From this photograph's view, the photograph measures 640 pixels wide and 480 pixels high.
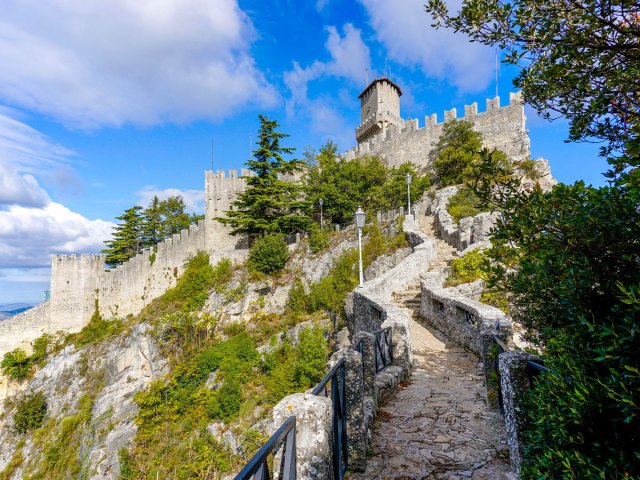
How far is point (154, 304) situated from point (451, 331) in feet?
74.8

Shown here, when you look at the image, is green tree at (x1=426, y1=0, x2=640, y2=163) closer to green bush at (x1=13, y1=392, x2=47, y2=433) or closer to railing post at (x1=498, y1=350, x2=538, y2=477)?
railing post at (x1=498, y1=350, x2=538, y2=477)

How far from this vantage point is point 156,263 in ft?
87.0

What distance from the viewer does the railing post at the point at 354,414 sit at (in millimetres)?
3580

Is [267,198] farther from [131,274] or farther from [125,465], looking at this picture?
[125,465]

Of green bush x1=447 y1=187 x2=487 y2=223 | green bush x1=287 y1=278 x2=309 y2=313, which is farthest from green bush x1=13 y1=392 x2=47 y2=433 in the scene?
green bush x1=447 y1=187 x2=487 y2=223

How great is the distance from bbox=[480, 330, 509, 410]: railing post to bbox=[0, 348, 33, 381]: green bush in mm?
29141

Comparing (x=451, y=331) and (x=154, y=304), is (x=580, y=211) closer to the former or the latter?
(x=451, y=331)

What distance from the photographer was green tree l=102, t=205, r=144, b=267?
3114cm

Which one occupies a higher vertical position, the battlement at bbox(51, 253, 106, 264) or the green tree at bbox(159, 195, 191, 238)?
the green tree at bbox(159, 195, 191, 238)

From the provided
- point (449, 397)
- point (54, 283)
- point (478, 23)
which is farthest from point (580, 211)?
point (54, 283)

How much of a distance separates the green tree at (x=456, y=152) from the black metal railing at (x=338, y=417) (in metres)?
23.1

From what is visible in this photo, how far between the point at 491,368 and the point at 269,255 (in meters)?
18.0

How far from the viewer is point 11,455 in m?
18.4

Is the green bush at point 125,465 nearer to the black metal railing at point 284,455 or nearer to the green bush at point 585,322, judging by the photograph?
the black metal railing at point 284,455
